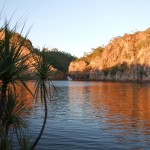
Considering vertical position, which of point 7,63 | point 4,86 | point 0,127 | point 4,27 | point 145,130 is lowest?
point 145,130

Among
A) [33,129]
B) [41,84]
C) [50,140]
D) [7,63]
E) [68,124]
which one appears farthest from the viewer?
[68,124]

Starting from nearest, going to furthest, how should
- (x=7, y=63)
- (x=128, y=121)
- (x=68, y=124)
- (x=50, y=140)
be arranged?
1. (x=7, y=63)
2. (x=50, y=140)
3. (x=68, y=124)
4. (x=128, y=121)

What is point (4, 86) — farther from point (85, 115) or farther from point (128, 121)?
point (85, 115)

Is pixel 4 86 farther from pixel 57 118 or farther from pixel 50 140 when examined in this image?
pixel 57 118

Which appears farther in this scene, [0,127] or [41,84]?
[41,84]

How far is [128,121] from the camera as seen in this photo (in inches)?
1609

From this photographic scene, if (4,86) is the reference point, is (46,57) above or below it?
above

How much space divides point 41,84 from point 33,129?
20.8 meters

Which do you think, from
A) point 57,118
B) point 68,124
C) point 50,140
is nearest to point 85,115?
point 57,118

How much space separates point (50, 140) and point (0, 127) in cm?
2020

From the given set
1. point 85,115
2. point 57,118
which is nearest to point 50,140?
point 57,118

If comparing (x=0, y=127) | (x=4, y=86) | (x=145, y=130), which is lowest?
(x=145, y=130)

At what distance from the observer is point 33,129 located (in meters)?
33.5

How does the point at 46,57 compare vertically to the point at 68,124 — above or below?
above
